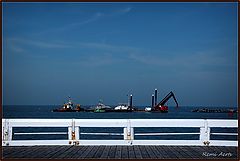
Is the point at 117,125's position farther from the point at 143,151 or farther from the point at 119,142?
the point at 143,151

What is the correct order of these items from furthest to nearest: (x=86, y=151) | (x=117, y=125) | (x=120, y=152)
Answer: (x=117, y=125), (x=86, y=151), (x=120, y=152)

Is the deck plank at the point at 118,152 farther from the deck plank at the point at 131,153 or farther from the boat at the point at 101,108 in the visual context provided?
the boat at the point at 101,108

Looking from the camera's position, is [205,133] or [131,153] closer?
[131,153]

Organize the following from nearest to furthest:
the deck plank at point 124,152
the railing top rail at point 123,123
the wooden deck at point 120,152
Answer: the deck plank at point 124,152, the wooden deck at point 120,152, the railing top rail at point 123,123

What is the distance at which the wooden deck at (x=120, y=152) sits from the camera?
962 cm

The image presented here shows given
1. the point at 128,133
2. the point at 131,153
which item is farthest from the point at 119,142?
the point at 131,153

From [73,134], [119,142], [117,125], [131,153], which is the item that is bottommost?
[131,153]

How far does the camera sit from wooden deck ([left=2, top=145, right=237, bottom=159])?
31.6 ft

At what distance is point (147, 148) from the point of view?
11266 millimetres

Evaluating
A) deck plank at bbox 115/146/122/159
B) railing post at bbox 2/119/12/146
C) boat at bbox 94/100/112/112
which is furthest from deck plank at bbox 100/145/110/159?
boat at bbox 94/100/112/112

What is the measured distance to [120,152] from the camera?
33.9 ft

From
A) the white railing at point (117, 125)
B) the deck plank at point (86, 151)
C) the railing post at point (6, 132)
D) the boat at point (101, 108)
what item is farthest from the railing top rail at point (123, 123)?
the boat at point (101, 108)

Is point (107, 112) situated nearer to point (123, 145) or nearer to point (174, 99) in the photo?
point (174, 99)

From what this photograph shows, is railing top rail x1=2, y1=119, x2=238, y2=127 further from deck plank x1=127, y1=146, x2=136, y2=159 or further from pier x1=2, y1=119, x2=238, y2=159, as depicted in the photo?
deck plank x1=127, y1=146, x2=136, y2=159
